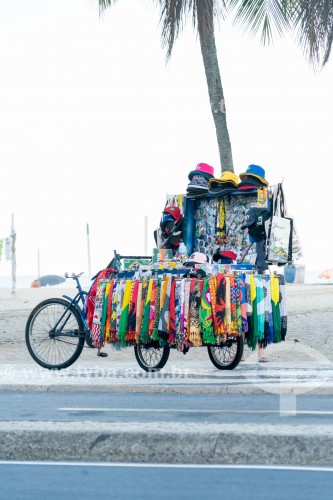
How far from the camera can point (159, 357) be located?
39.8 feet

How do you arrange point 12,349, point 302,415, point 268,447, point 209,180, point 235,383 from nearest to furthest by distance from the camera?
point 268,447, point 302,415, point 235,383, point 209,180, point 12,349

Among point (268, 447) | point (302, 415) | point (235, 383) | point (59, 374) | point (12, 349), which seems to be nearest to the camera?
point (268, 447)

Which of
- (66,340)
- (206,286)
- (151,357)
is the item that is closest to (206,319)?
(206,286)

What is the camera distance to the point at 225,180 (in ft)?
43.0

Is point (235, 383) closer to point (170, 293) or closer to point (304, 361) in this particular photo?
point (170, 293)

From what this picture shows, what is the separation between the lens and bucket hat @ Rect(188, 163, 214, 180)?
1338 cm

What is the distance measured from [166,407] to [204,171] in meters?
4.93

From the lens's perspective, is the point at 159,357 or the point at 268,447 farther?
the point at 159,357

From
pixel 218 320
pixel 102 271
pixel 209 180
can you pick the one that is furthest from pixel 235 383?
pixel 209 180

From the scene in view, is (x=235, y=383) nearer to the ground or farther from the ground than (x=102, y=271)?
nearer to the ground

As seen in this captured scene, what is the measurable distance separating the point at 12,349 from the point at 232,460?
10028mm

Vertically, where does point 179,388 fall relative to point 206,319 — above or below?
below

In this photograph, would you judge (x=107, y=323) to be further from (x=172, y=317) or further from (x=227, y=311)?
(x=227, y=311)

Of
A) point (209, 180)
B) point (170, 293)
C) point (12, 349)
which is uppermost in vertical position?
point (209, 180)
